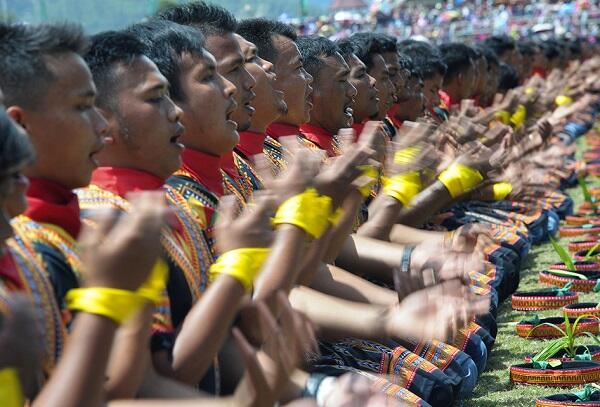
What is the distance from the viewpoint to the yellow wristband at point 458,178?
16.8 feet

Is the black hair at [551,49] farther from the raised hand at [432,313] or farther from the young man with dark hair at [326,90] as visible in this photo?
the raised hand at [432,313]

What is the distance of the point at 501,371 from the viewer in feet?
16.9

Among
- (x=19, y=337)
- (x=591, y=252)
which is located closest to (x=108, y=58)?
(x=19, y=337)

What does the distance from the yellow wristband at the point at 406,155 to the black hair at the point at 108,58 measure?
4.93 feet

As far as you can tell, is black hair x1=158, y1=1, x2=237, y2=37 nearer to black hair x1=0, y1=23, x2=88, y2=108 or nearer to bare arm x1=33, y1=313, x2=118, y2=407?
black hair x1=0, y1=23, x2=88, y2=108

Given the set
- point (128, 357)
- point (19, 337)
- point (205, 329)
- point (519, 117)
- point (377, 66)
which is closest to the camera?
point (19, 337)

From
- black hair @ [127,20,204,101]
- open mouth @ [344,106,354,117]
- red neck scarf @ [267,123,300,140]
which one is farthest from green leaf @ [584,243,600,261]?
black hair @ [127,20,204,101]

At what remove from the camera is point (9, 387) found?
1988 mm

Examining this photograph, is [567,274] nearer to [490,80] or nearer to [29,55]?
[490,80]

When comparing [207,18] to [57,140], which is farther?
[207,18]

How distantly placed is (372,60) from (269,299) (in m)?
3.82

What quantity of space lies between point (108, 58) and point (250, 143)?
1245 mm

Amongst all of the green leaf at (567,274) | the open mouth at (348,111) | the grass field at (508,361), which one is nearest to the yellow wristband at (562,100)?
the grass field at (508,361)

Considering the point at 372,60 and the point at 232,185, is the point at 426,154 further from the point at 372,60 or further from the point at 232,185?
the point at 372,60
